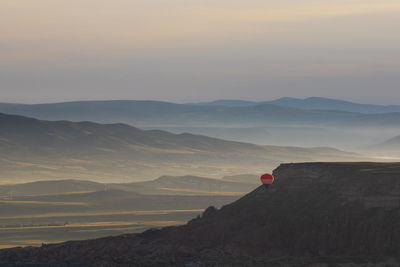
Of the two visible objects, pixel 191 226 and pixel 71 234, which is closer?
pixel 191 226

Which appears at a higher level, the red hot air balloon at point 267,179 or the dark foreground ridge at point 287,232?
the red hot air balloon at point 267,179

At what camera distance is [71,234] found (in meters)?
196

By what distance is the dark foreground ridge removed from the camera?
305 ft

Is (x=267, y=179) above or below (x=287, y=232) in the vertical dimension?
above

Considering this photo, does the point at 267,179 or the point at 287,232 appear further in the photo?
the point at 267,179

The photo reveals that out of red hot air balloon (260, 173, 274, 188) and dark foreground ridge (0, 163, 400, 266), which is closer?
dark foreground ridge (0, 163, 400, 266)

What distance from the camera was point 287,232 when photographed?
99438mm

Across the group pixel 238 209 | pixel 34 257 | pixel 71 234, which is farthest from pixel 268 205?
pixel 71 234

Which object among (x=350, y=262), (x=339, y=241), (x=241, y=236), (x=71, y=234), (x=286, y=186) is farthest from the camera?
(x=71, y=234)

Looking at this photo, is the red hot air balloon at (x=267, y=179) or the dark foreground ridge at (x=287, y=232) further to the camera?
the red hot air balloon at (x=267, y=179)

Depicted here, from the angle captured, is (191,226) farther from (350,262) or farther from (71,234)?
(71,234)

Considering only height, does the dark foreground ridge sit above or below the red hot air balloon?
below

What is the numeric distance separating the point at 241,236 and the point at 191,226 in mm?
9437

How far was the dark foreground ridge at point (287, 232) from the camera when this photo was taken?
9306 centimetres
